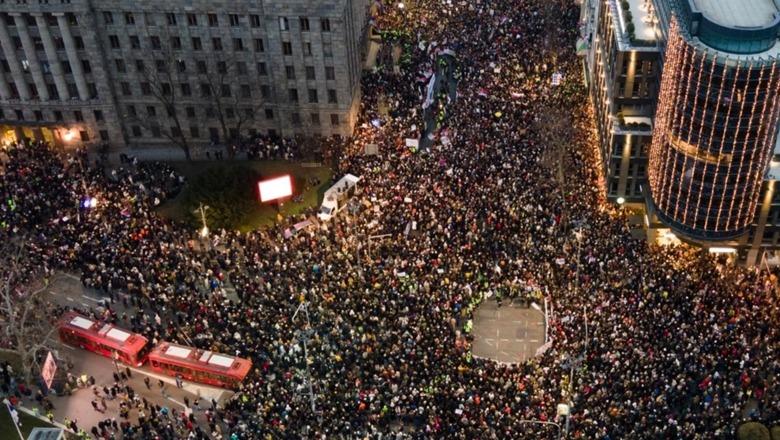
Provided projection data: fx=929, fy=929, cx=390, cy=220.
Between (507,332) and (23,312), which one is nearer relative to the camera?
(23,312)

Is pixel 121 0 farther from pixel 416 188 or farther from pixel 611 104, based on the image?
pixel 611 104

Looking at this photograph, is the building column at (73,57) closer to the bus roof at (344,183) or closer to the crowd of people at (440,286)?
the crowd of people at (440,286)

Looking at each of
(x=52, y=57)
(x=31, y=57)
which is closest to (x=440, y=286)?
(x=52, y=57)

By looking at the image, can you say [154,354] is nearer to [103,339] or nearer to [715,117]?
[103,339]

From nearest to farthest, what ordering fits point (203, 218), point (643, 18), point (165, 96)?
point (203, 218), point (643, 18), point (165, 96)

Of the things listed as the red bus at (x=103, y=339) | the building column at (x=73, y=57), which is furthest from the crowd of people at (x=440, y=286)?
the building column at (x=73, y=57)

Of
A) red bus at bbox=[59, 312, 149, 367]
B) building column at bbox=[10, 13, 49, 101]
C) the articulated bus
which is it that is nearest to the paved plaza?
the articulated bus

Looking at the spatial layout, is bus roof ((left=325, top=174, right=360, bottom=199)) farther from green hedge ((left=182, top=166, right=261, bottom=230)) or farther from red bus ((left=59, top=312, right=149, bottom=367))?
red bus ((left=59, top=312, right=149, bottom=367))

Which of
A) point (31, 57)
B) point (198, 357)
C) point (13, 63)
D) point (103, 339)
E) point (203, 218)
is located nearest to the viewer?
point (198, 357)
